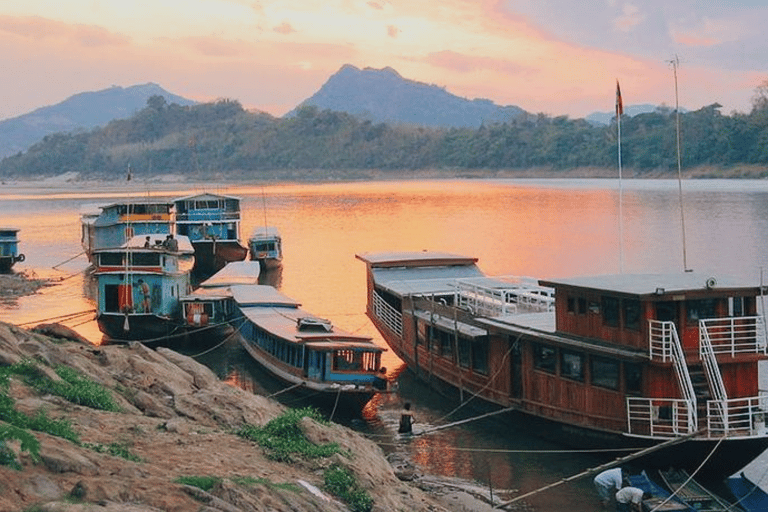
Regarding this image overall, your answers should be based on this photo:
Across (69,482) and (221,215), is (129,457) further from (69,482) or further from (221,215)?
(221,215)

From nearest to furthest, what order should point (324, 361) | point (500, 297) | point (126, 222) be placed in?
point (324, 361), point (500, 297), point (126, 222)

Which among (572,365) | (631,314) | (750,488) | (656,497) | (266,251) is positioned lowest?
(750,488)

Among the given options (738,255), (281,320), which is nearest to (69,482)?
(281,320)

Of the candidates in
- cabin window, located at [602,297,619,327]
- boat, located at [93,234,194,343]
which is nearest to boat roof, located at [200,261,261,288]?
boat, located at [93,234,194,343]

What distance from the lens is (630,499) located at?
20.9 metres

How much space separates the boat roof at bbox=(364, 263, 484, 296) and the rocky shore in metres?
11.5

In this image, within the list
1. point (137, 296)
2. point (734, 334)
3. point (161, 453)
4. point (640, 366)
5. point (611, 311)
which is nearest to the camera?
point (161, 453)

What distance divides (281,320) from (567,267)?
3907 cm

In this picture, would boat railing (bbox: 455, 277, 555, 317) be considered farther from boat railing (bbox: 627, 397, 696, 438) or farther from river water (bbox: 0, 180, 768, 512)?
boat railing (bbox: 627, 397, 696, 438)

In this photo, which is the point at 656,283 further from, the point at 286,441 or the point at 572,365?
the point at 286,441

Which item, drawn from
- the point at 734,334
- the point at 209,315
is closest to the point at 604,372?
the point at 734,334

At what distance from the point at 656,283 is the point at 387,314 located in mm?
16422

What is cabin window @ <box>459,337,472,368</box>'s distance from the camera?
103 ft

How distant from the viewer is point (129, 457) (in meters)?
16.2
